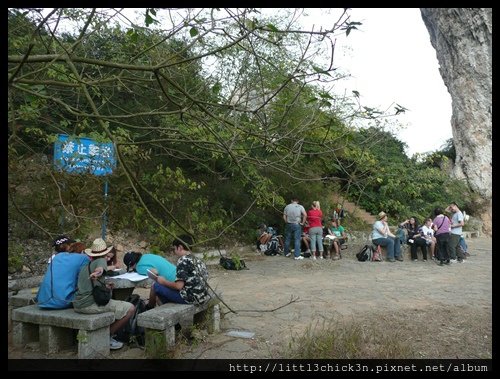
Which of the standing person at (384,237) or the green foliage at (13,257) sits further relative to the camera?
the standing person at (384,237)

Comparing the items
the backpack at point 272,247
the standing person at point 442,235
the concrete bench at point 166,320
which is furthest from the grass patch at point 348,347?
the backpack at point 272,247

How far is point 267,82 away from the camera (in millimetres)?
5215

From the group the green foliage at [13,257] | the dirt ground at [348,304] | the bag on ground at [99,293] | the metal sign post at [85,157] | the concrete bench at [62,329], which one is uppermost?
the metal sign post at [85,157]

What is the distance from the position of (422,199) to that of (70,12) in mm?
14608

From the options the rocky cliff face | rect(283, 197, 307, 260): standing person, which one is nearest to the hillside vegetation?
rect(283, 197, 307, 260): standing person

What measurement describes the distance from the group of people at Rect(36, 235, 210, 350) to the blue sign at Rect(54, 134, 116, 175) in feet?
2.66

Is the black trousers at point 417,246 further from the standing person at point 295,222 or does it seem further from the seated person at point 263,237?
the seated person at point 263,237

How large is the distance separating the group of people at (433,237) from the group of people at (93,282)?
26.6 feet

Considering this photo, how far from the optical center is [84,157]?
503 centimetres

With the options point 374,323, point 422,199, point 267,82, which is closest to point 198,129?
point 267,82

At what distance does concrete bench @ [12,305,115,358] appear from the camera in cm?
430

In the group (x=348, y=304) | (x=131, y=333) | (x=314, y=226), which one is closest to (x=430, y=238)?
(x=314, y=226)

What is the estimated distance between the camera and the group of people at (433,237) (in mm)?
11445

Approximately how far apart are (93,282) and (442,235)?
933 cm
